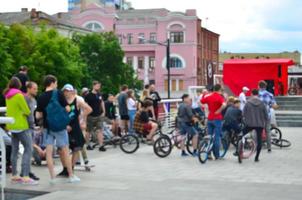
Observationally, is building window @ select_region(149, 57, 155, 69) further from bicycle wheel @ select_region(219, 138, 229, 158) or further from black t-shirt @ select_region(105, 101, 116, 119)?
bicycle wheel @ select_region(219, 138, 229, 158)

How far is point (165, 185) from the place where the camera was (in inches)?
400

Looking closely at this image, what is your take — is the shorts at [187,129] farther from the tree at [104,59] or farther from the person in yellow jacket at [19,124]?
the tree at [104,59]

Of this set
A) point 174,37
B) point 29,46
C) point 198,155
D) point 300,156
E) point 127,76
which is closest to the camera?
point 198,155

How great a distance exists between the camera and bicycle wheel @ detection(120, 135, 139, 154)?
15.8 m

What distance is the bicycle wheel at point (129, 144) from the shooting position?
621 inches

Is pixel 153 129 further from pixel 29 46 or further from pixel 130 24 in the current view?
pixel 130 24

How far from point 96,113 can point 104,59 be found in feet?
173

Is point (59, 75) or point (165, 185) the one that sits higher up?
point (59, 75)

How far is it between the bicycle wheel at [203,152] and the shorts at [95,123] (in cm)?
321

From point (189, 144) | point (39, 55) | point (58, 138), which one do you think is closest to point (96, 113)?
point (189, 144)

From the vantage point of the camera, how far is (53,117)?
1005 centimetres

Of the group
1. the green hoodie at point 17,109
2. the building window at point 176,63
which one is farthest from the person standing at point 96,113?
the building window at point 176,63

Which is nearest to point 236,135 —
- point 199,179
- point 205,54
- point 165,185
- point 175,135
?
point 175,135

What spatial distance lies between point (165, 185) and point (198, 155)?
12.0 feet
